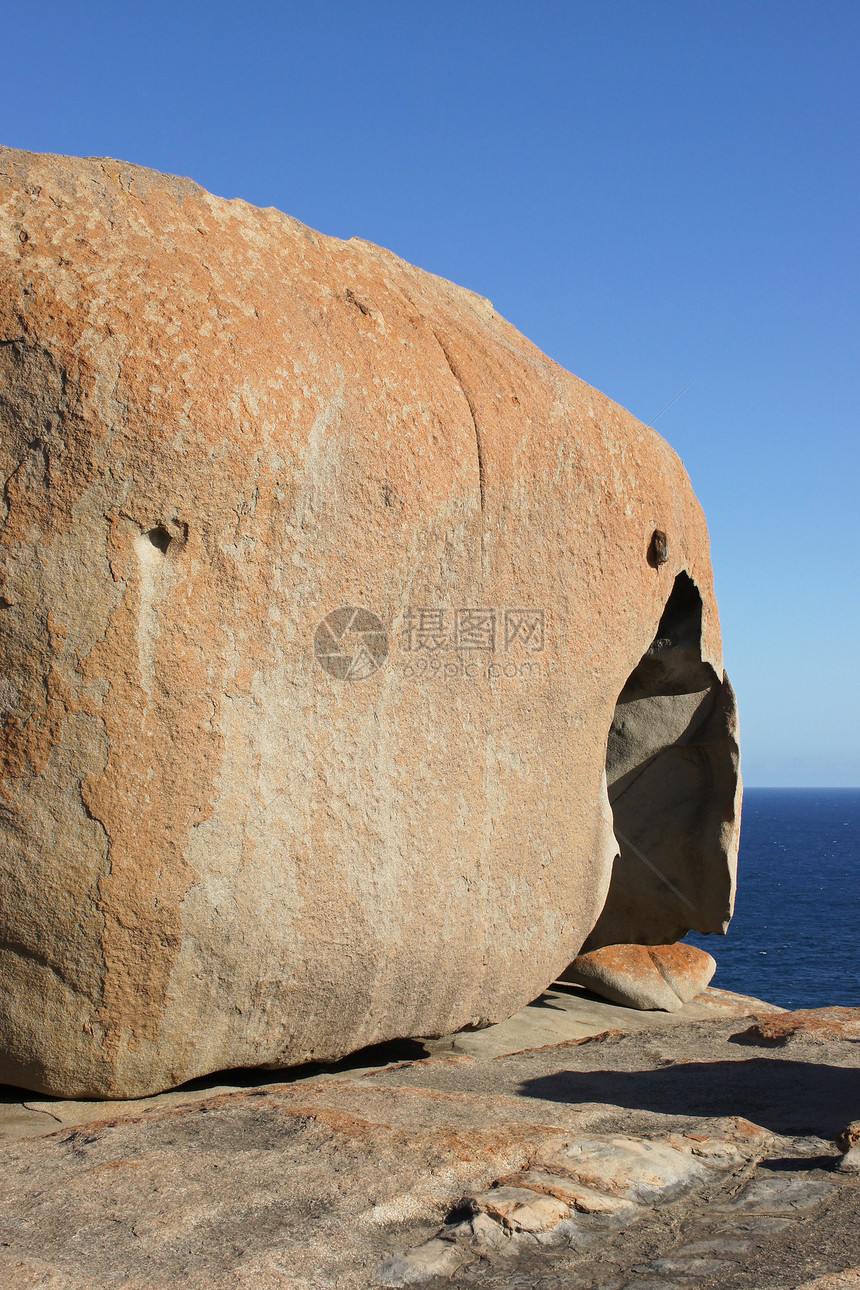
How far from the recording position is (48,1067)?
3.44 m

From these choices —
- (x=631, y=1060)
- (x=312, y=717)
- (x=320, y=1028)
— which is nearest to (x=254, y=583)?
(x=312, y=717)

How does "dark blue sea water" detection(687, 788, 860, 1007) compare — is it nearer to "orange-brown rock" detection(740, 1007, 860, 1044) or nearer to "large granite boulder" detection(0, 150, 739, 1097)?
"orange-brown rock" detection(740, 1007, 860, 1044)

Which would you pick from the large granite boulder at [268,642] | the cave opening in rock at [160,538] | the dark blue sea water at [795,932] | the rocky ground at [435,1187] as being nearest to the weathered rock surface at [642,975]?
the large granite boulder at [268,642]

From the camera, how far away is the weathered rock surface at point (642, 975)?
6750mm

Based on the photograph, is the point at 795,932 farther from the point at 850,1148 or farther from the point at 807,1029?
the point at 850,1148

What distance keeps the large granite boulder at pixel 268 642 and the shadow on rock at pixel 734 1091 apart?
69 cm

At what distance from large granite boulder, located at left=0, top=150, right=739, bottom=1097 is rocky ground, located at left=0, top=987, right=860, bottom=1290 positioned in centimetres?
52

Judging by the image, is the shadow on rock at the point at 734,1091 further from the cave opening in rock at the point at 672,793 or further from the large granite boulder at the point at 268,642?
the cave opening in rock at the point at 672,793

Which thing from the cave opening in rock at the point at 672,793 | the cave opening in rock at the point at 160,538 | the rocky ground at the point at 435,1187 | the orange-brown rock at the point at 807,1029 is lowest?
the orange-brown rock at the point at 807,1029

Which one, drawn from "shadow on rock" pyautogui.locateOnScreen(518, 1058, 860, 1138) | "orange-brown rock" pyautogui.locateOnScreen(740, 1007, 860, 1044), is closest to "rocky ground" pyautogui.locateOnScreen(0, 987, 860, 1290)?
"shadow on rock" pyautogui.locateOnScreen(518, 1058, 860, 1138)

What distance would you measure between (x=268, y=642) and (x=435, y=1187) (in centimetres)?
187

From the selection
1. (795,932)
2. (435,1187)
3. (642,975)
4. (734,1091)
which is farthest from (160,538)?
(795,932)

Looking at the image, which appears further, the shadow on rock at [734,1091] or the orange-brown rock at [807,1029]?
the orange-brown rock at [807,1029]

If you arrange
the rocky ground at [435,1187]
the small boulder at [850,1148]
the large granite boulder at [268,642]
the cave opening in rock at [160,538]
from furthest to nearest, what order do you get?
the cave opening in rock at [160,538] → the large granite boulder at [268,642] → the small boulder at [850,1148] → the rocky ground at [435,1187]
